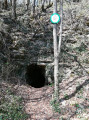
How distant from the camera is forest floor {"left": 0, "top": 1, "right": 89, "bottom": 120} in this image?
564 cm

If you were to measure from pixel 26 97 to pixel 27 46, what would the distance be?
13.4ft

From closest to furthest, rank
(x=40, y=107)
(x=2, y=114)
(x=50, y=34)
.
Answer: (x=2, y=114) → (x=40, y=107) → (x=50, y=34)

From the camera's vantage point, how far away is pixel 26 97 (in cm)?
680

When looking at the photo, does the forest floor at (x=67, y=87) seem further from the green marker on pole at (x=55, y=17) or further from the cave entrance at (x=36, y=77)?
the green marker on pole at (x=55, y=17)

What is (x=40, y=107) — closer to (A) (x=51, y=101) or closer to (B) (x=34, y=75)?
(A) (x=51, y=101)

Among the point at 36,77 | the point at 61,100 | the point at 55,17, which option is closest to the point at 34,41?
the point at 36,77

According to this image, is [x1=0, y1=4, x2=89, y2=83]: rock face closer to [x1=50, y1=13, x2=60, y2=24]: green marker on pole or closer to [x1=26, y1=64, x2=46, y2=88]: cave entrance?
[x1=26, y1=64, x2=46, y2=88]: cave entrance

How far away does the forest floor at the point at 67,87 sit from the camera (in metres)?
5.64

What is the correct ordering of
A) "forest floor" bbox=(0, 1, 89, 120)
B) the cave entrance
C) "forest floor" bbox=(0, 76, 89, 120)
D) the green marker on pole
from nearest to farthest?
1. the green marker on pole
2. "forest floor" bbox=(0, 76, 89, 120)
3. "forest floor" bbox=(0, 1, 89, 120)
4. the cave entrance

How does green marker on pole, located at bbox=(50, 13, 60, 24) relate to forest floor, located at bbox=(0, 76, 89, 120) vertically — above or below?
above

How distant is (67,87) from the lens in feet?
23.7

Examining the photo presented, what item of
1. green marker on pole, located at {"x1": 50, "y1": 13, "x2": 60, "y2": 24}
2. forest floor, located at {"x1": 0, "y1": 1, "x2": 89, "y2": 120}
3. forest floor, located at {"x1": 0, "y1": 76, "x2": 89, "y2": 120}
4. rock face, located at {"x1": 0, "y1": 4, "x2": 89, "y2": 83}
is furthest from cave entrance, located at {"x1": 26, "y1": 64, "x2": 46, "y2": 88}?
green marker on pole, located at {"x1": 50, "y1": 13, "x2": 60, "y2": 24}

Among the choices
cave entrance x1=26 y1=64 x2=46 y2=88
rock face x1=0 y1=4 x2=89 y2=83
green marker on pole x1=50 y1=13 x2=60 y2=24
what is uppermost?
green marker on pole x1=50 y1=13 x2=60 y2=24

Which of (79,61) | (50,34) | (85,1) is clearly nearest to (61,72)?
(79,61)
